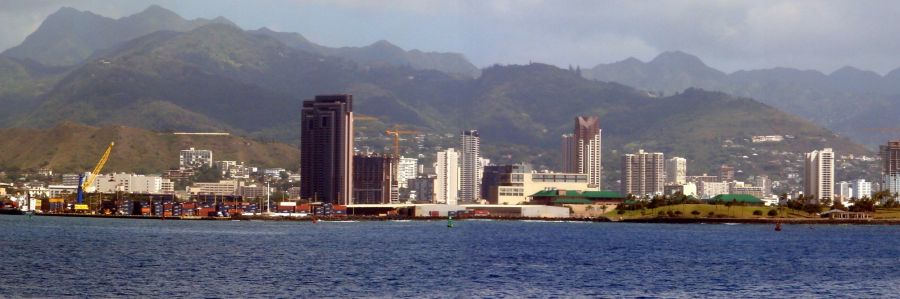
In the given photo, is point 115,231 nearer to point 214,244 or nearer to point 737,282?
point 214,244

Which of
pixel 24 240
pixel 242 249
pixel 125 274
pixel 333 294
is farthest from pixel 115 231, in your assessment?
pixel 333 294

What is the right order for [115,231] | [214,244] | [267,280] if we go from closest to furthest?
[267,280]
[214,244]
[115,231]

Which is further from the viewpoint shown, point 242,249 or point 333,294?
point 242,249

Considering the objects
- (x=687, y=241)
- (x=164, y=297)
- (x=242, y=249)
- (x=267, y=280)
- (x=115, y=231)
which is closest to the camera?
(x=164, y=297)

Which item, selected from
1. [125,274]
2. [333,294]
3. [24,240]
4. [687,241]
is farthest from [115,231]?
[333,294]

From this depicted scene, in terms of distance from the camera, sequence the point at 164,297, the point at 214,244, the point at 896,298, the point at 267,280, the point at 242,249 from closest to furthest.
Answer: the point at 164,297 → the point at 896,298 → the point at 267,280 → the point at 242,249 → the point at 214,244

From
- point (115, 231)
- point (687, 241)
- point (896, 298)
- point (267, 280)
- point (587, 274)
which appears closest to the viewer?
point (896, 298)

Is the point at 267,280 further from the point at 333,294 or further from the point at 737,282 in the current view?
the point at 737,282
